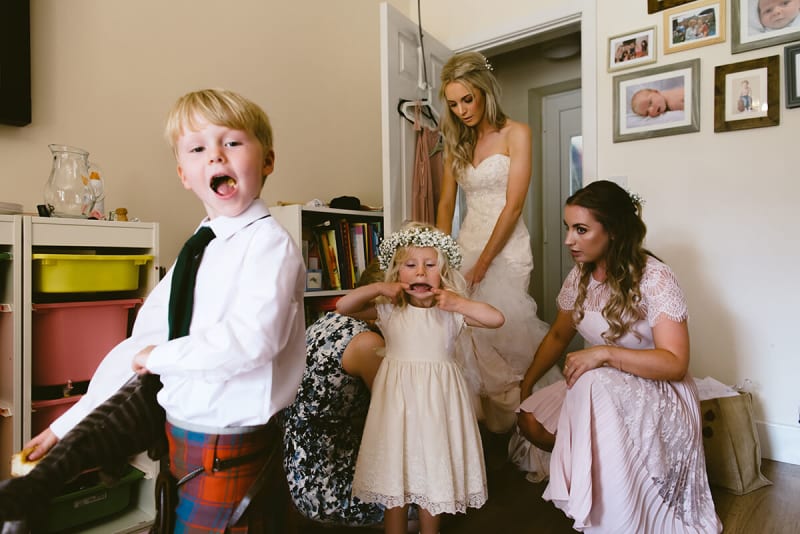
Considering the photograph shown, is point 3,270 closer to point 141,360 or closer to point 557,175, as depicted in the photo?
point 141,360

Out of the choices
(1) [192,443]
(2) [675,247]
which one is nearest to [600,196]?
(2) [675,247]

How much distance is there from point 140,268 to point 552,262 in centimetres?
326

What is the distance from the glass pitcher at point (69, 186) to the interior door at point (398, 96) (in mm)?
1298

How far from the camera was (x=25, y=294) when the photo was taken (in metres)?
1.47

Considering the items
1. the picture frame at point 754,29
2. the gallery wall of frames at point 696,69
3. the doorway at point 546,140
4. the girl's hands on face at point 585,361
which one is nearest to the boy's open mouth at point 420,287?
the girl's hands on face at point 585,361

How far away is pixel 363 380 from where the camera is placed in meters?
1.68

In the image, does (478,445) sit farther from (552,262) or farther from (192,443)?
(552,262)

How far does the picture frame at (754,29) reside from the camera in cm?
228

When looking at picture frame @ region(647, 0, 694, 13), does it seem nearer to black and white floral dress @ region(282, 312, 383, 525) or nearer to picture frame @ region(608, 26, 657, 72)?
picture frame @ region(608, 26, 657, 72)

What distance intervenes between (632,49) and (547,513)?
7.43 ft

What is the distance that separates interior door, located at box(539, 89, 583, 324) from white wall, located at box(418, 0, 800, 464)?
1.40 m

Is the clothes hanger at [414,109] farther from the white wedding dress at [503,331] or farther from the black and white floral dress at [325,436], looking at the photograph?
the black and white floral dress at [325,436]

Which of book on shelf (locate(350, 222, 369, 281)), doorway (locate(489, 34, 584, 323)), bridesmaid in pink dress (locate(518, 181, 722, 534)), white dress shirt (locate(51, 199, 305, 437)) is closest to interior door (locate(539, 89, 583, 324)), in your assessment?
doorway (locate(489, 34, 584, 323))

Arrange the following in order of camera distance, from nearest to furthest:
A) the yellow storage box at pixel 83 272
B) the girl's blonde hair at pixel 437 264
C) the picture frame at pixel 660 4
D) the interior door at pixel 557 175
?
the yellow storage box at pixel 83 272, the girl's blonde hair at pixel 437 264, the picture frame at pixel 660 4, the interior door at pixel 557 175
